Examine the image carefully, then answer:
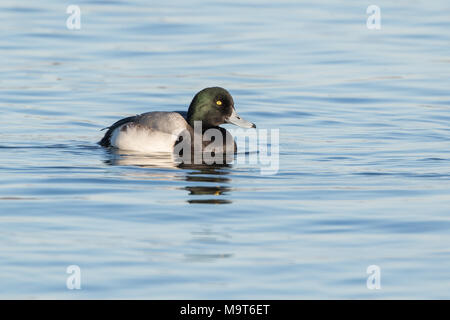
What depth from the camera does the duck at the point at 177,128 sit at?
13.8 metres

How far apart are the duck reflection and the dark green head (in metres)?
0.87

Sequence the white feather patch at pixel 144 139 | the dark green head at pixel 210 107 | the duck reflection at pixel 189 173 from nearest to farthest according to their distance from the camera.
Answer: the duck reflection at pixel 189 173
the white feather patch at pixel 144 139
the dark green head at pixel 210 107

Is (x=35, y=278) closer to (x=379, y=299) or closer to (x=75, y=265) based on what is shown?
(x=75, y=265)

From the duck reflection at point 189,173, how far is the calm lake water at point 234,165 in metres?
0.04

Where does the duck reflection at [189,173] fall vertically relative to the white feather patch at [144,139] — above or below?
below

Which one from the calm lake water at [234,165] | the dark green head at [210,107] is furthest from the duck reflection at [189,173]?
the dark green head at [210,107]

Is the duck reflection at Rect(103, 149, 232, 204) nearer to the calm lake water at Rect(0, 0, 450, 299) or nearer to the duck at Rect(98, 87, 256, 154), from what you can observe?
the calm lake water at Rect(0, 0, 450, 299)

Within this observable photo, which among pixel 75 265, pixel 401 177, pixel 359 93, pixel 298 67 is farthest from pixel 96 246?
pixel 298 67

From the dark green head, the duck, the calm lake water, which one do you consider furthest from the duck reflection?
the dark green head

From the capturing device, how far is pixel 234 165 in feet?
43.3

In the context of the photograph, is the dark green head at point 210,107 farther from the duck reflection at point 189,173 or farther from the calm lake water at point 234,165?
the calm lake water at point 234,165

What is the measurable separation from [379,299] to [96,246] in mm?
2658

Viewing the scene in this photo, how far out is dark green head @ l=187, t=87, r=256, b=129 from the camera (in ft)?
46.6
